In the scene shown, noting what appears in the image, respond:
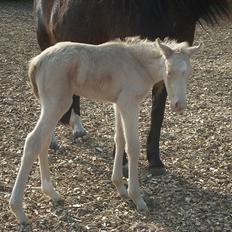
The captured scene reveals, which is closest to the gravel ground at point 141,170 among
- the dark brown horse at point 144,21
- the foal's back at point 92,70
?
the dark brown horse at point 144,21

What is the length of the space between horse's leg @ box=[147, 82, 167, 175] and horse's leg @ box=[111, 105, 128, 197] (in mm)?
452

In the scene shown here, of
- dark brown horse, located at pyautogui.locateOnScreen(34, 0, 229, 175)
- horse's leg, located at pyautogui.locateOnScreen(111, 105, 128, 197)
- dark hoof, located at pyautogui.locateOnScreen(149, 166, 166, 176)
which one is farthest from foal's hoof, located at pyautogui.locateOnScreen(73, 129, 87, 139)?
horse's leg, located at pyautogui.locateOnScreen(111, 105, 128, 197)

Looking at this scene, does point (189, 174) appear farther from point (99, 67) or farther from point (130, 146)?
point (99, 67)

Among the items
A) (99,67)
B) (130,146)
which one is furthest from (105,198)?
(99,67)

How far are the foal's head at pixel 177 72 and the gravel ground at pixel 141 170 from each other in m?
0.75

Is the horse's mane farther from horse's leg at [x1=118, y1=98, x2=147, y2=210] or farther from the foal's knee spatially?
the foal's knee

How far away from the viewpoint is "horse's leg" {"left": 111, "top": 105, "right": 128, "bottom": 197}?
3.07 meters

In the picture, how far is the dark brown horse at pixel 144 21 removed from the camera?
3.30 m

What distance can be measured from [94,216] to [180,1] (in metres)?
1.47

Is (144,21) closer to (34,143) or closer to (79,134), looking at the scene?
(34,143)

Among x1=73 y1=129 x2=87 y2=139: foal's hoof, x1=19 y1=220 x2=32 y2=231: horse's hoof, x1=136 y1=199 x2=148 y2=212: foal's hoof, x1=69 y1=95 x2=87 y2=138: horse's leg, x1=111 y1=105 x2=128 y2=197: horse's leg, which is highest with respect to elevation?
x1=111 y1=105 x2=128 y2=197: horse's leg

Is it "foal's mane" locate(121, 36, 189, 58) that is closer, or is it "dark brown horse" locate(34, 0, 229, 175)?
"foal's mane" locate(121, 36, 189, 58)

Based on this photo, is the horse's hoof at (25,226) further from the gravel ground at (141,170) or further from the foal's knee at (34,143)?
the foal's knee at (34,143)

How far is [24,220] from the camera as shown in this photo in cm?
284
